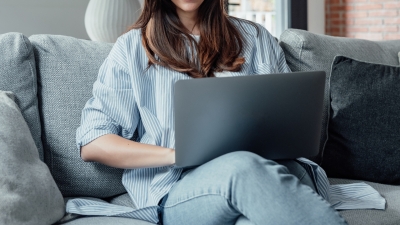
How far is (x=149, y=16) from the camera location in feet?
5.27

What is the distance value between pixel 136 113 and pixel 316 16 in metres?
3.87

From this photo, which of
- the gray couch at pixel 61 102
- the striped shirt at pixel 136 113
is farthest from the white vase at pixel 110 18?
the striped shirt at pixel 136 113

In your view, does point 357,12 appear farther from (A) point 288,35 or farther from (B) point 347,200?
(B) point 347,200

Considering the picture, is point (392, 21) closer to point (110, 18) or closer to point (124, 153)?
point (110, 18)

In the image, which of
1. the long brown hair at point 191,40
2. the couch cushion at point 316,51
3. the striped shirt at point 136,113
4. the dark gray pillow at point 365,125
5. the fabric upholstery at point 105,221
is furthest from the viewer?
A: the couch cushion at point 316,51

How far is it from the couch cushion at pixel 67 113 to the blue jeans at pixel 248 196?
0.37 m

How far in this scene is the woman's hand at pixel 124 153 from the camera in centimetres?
132

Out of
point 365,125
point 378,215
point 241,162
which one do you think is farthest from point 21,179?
point 365,125

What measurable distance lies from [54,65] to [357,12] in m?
4.09

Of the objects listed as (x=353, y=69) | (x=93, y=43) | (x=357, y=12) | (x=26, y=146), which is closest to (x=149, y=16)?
(x=93, y=43)

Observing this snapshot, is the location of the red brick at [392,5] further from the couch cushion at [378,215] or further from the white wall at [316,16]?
the couch cushion at [378,215]

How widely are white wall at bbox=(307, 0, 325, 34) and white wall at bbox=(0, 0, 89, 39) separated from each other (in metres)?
2.57

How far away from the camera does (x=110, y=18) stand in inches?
88.3

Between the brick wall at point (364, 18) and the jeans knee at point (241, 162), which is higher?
the jeans knee at point (241, 162)
